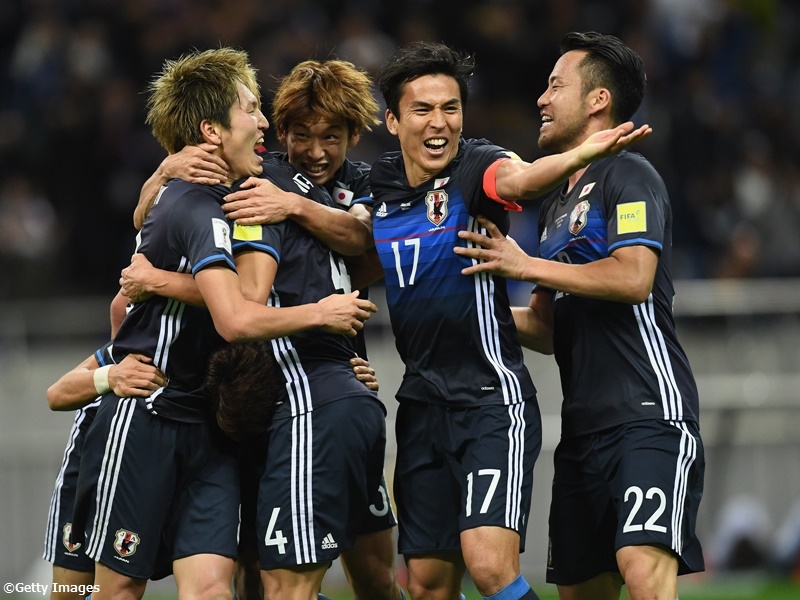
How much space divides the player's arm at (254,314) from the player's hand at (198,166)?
0.50 m

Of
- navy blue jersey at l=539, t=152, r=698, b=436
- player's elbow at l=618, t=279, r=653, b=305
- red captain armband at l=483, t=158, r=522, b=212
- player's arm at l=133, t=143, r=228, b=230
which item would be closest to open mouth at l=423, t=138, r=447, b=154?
red captain armband at l=483, t=158, r=522, b=212

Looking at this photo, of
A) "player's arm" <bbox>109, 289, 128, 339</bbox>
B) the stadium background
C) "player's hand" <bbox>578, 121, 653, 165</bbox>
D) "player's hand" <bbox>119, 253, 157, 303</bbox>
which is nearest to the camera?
"player's hand" <bbox>578, 121, 653, 165</bbox>

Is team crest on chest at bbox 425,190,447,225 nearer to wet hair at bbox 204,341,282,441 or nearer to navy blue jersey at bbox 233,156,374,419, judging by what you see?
navy blue jersey at bbox 233,156,374,419

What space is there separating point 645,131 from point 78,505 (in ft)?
9.60

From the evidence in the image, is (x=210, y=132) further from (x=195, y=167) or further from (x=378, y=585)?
(x=378, y=585)

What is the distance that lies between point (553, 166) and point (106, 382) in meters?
2.17

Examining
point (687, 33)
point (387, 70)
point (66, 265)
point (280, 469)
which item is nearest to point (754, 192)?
point (687, 33)

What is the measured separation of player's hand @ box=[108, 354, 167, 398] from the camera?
18.1ft

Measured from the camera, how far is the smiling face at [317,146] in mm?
6012

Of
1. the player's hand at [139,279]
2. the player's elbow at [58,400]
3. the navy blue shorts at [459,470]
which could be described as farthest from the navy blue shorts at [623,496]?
the player's elbow at [58,400]

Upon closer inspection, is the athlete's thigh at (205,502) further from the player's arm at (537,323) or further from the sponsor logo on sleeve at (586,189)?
the sponsor logo on sleeve at (586,189)

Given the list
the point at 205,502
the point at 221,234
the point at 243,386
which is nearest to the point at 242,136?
the point at 221,234

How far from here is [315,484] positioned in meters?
5.38

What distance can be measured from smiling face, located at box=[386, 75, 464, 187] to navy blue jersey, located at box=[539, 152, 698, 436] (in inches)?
25.7
